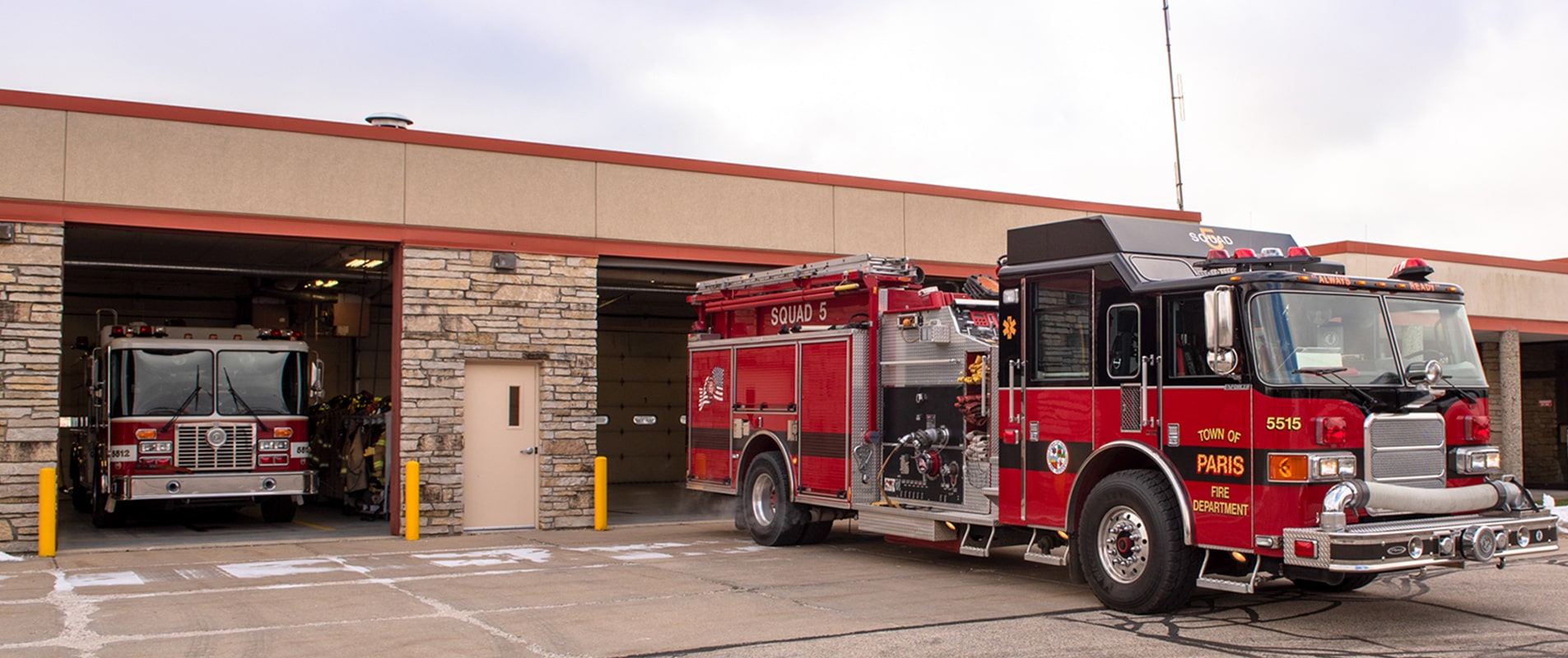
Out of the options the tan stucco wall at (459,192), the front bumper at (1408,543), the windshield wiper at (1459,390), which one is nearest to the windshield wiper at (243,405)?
the tan stucco wall at (459,192)

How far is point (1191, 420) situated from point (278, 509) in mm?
12970

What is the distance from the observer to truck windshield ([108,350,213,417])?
16.1 metres

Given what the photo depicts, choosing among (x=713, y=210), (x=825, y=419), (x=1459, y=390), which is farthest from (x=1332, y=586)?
(x=713, y=210)

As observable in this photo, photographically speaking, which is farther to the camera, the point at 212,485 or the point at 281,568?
the point at 212,485

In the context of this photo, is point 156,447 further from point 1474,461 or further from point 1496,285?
point 1496,285

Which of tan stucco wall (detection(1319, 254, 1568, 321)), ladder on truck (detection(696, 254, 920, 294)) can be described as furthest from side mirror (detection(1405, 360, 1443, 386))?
tan stucco wall (detection(1319, 254, 1568, 321))

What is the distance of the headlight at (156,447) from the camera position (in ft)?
52.1

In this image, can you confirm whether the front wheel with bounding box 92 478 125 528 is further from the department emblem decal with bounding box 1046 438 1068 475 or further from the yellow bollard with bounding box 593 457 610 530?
the department emblem decal with bounding box 1046 438 1068 475

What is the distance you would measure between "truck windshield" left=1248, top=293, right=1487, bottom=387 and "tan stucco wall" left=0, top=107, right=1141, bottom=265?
9.13 metres

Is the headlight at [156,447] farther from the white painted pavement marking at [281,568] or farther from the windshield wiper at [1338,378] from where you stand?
the windshield wiper at [1338,378]

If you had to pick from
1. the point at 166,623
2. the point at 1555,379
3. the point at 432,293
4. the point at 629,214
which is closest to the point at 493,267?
the point at 432,293

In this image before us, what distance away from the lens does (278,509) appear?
1772 centimetres

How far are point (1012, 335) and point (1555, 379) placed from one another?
79.8 ft

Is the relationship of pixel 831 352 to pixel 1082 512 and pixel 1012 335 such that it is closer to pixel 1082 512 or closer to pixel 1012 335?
pixel 1012 335
